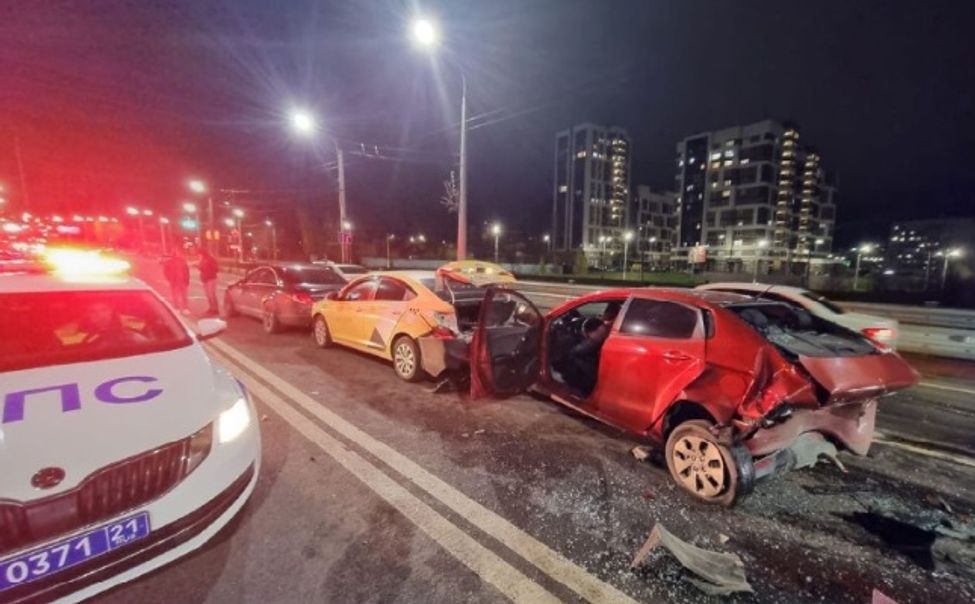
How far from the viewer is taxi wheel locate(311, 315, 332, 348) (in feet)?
24.9

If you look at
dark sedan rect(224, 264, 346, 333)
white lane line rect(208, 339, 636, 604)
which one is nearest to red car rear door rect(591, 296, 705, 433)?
white lane line rect(208, 339, 636, 604)

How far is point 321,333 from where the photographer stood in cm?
770

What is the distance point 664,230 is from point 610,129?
34867 mm

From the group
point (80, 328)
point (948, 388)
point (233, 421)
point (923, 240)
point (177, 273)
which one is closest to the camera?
point (233, 421)

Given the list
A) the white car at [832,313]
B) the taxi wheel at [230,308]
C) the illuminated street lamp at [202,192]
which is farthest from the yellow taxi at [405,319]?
the illuminated street lamp at [202,192]

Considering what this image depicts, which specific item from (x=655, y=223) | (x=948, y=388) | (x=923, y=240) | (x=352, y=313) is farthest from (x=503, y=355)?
(x=923, y=240)

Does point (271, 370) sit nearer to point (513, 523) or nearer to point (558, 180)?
point (513, 523)

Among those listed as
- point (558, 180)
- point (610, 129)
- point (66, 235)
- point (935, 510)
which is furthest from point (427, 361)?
point (610, 129)

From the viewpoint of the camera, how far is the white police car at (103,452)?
1.80 metres

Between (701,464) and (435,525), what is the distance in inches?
79.9

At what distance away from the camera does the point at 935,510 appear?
10.2ft

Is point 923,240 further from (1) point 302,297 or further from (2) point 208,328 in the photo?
(2) point 208,328

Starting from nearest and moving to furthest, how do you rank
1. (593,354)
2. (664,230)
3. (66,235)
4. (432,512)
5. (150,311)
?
1. (432,512)
2. (150,311)
3. (593,354)
4. (66,235)
5. (664,230)

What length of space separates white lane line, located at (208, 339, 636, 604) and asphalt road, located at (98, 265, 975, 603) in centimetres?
1
